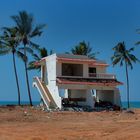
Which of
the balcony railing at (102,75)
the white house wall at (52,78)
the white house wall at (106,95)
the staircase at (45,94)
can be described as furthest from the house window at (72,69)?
the white house wall at (106,95)

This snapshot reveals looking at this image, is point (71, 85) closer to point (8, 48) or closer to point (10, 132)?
point (8, 48)

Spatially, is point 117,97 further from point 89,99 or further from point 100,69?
point 100,69

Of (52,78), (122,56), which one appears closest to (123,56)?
(122,56)

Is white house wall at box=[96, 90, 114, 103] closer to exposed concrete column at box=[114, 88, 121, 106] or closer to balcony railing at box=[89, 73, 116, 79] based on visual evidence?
exposed concrete column at box=[114, 88, 121, 106]

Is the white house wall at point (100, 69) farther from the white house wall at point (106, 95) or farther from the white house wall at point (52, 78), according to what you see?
the white house wall at point (52, 78)

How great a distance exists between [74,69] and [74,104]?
630 cm

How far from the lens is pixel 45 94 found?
42062 millimetres

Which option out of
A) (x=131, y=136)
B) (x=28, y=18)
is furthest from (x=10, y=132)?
(x=28, y=18)

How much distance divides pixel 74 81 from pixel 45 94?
3.75 m

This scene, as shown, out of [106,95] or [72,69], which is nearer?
[106,95]

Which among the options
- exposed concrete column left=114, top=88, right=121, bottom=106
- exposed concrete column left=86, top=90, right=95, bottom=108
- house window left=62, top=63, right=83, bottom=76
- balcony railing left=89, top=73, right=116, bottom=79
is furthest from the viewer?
house window left=62, top=63, right=83, bottom=76

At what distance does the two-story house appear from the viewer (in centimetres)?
4038

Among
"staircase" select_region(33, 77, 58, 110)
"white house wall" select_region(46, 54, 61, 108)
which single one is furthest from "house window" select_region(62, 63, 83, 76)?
"staircase" select_region(33, 77, 58, 110)

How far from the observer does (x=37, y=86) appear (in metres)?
44.0
